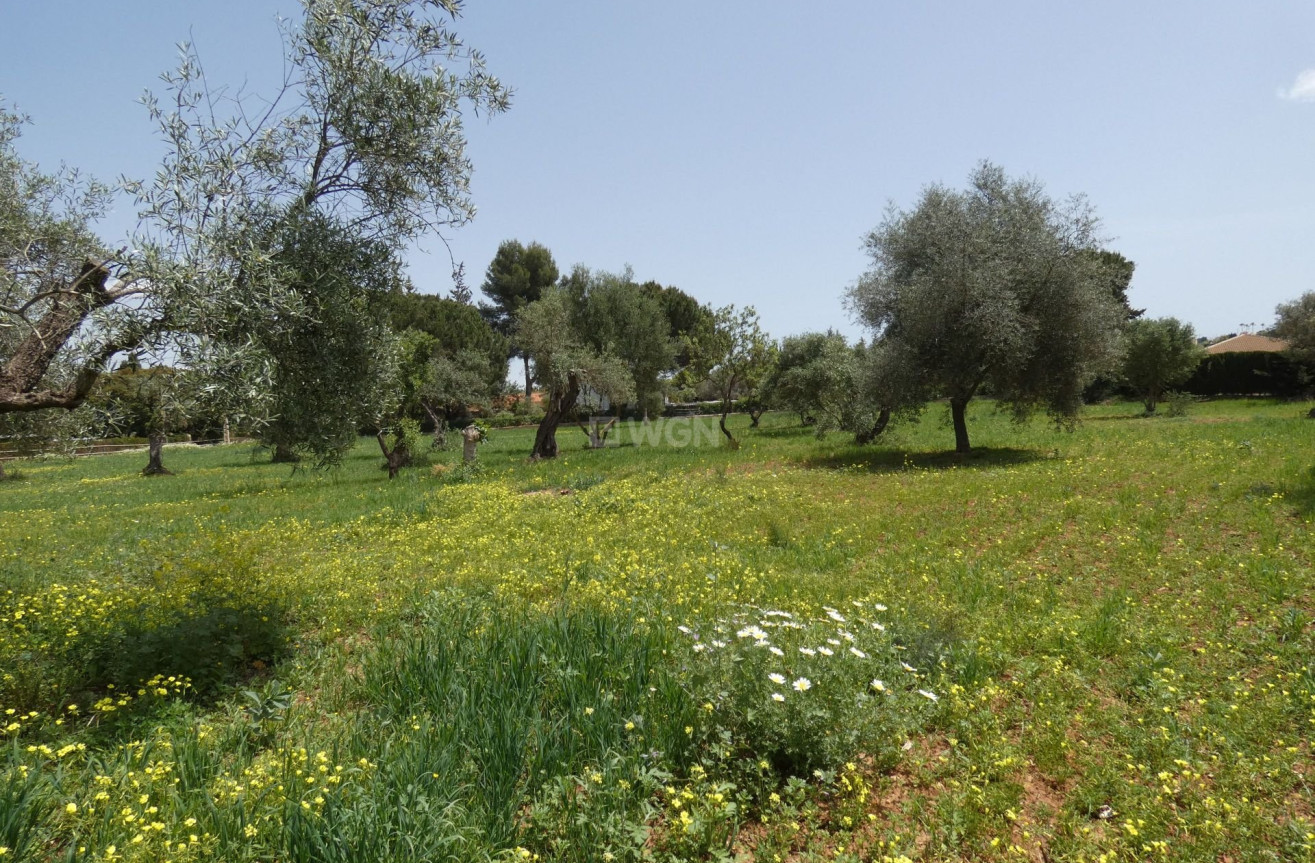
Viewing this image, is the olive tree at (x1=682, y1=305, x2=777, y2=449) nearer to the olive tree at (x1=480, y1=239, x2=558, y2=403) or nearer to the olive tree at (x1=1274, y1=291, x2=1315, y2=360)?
the olive tree at (x1=1274, y1=291, x2=1315, y2=360)

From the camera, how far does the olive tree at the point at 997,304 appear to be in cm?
1698

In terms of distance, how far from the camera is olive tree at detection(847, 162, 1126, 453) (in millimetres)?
16984

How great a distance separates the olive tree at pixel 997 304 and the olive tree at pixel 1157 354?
56.4 ft

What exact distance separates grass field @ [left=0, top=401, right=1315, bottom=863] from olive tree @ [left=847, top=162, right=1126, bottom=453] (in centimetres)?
612

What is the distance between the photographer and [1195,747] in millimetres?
4953

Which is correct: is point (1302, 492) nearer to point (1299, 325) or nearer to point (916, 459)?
point (916, 459)

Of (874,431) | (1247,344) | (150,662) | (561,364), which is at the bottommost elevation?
(150,662)

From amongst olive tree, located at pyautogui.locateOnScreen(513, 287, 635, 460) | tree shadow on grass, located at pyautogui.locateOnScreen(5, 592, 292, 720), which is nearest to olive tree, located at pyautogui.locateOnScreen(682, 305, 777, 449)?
olive tree, located at pyautogui.locateOnScreen(513, 287, 635, 460)

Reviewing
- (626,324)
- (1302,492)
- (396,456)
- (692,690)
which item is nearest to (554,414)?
(396,456)

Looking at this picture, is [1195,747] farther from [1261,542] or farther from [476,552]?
[476,552]

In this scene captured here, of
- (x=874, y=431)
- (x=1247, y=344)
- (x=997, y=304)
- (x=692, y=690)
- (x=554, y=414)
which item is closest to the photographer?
(x=692, y=690)

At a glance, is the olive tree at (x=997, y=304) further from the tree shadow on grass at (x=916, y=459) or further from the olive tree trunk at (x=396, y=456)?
the olive tree trunk at (x=396, y=456)

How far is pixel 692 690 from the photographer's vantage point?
4965mm

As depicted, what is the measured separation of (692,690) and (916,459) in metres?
15.5
